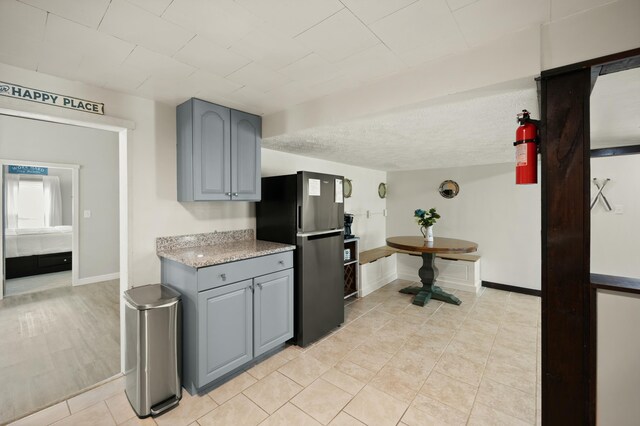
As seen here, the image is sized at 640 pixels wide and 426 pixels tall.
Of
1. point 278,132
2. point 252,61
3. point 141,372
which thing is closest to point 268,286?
point 141,372

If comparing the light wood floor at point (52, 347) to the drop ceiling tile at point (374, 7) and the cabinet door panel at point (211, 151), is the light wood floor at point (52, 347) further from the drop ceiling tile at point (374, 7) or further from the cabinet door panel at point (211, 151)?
the drop ceiling tile at point (374, 7)

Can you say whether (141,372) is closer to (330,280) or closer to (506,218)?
(330,280)

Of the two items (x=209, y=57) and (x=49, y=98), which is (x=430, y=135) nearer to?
(x=209, y=57)

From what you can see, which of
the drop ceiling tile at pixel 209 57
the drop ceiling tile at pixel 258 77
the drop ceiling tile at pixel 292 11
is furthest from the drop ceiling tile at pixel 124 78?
the drop ceiling tile at pixel 292 11

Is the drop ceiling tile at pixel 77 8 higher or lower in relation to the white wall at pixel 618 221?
higher

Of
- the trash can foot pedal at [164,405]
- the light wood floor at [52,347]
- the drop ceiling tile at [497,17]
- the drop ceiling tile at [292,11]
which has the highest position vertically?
the drop ceiling tile at [292,11]

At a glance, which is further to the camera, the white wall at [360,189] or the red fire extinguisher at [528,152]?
the white wall at [360,189]

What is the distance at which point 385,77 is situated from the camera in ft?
6.28

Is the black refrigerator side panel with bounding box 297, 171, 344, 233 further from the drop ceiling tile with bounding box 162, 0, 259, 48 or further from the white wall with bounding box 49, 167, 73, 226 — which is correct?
the white wall with bounding box 49, 167, 73, 226

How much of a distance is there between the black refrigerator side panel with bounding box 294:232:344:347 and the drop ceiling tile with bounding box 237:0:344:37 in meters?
1.77

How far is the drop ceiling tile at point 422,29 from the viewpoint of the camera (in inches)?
50.1

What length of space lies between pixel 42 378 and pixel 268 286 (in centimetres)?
190

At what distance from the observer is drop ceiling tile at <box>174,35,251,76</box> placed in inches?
60.9

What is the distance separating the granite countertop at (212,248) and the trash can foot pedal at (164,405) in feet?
3.14
